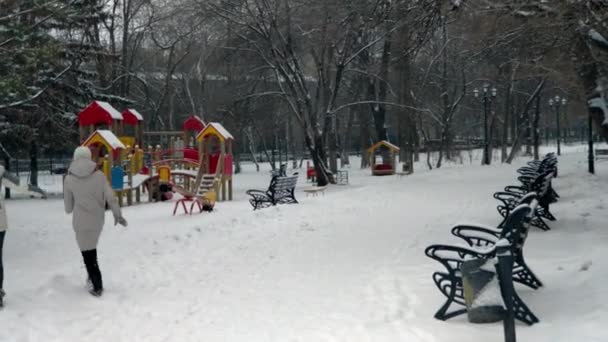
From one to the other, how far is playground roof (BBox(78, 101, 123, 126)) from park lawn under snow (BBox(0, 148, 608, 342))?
10.1 metres

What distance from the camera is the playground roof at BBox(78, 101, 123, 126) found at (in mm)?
24719

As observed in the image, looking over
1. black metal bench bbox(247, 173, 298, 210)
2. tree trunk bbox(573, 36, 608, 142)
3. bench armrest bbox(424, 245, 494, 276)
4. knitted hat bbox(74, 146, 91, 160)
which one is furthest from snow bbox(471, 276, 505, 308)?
black metal bench bbox(247, 173, 298, 210)

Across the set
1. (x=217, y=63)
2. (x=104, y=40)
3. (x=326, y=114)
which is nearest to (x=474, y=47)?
(x=326, y=114)

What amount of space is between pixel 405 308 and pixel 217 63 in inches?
1023

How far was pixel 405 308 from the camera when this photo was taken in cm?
639

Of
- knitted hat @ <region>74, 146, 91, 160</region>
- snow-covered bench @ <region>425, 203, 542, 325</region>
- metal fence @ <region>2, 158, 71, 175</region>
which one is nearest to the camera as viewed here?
snow-covered bench @ <region>425, 203, 542, 325</region>

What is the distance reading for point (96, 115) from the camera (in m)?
24.9

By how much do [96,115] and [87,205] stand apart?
1866 centimetres

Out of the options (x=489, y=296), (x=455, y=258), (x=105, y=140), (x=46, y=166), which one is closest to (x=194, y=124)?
(x=105, y=140)

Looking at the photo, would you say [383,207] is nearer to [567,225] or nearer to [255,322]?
[567,225]

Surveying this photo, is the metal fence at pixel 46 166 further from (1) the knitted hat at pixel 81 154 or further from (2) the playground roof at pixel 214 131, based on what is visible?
(1) the knitted hat at pixel 81 154

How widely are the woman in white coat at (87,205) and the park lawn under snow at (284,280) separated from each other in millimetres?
377

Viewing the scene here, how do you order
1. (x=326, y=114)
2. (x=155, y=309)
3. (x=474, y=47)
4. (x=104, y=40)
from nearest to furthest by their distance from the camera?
(x=155, y=309)
(x=474, y=47)
(x=326, y=114)
(x=104, y=40)

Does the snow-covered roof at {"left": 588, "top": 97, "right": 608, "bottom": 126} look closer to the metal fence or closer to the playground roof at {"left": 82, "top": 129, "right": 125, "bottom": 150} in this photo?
the playground roof at {"left": 82, "top": 129, "right": 125, "bottom": 150}
